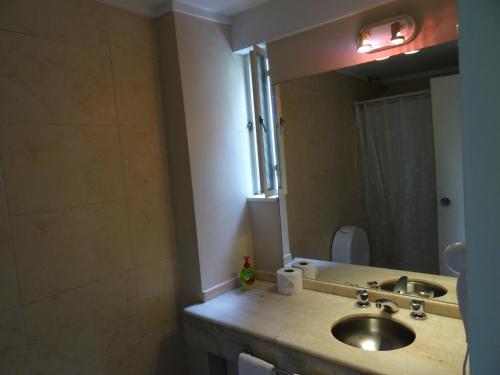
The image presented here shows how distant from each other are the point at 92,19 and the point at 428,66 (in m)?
1.35

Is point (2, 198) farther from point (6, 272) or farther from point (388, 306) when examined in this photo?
point (388, 306)

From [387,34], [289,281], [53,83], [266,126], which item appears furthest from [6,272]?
[387,34]

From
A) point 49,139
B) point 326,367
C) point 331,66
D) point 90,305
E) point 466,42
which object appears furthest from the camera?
point 331,66

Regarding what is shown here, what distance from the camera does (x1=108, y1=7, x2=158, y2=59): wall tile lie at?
1.53 m

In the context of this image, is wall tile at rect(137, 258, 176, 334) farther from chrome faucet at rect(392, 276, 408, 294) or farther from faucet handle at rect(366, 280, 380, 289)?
chrome faucet at rect(392, 276, 408, 294)

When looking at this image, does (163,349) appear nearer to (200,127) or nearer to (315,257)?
(315,257)

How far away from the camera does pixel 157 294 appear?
1704 millimetres

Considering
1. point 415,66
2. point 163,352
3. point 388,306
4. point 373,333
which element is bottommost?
point 163,352

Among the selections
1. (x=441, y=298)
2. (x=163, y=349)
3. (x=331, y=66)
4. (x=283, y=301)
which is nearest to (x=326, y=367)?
(x=283, y=301)

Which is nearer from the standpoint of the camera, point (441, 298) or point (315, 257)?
point (441, 298)

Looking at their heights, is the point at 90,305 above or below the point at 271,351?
above

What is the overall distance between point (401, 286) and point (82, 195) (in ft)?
4.56

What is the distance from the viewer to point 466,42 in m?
0.49

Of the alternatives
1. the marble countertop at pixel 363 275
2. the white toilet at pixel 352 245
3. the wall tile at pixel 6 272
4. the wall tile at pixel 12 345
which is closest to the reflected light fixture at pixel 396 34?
the white toilet at pixel 352 245
